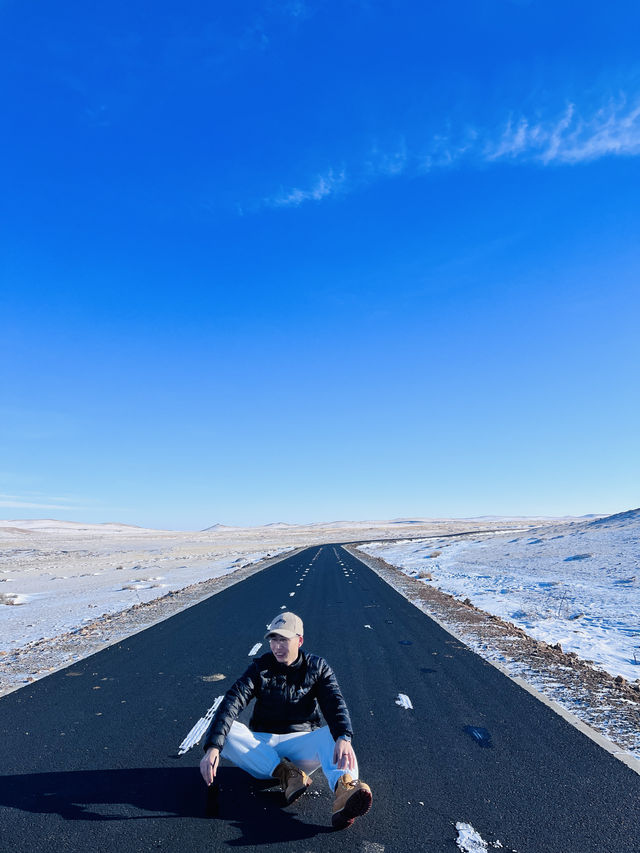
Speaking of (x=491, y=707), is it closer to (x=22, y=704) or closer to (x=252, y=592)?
(x=22, y=704)

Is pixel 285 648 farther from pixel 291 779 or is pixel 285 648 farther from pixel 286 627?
pixel 291 779

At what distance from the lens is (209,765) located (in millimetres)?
4230

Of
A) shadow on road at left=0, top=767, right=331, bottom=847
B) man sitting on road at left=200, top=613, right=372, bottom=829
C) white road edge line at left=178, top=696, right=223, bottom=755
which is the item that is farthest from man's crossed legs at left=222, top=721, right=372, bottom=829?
white road edge line at left=178, top=696, right=223, bottom=755

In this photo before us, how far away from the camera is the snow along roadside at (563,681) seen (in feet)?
20.9

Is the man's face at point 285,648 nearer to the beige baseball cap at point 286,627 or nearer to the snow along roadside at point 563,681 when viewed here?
the beige baseball cap at point 286,627

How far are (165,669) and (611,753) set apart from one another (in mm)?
7134

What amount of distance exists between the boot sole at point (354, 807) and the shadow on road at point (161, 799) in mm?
269

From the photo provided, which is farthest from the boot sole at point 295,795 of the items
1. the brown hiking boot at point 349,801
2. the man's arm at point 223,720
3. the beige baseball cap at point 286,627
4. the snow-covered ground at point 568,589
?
the snow-covered ground at point 568,589

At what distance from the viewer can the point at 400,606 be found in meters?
17.7

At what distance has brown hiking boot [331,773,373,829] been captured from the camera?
400 cm

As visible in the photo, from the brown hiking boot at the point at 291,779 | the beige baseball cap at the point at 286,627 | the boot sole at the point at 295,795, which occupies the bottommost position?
the boot sole at the point at 295,795

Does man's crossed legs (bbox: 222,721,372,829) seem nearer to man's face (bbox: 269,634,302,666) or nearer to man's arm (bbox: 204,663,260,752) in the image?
man's arm (bbox: 204,663,260,752)

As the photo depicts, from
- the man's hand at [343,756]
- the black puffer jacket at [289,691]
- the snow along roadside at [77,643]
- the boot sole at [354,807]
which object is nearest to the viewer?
the boot sole at [354,807]

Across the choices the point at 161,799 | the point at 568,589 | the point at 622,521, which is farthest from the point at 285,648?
the point at 622,521
